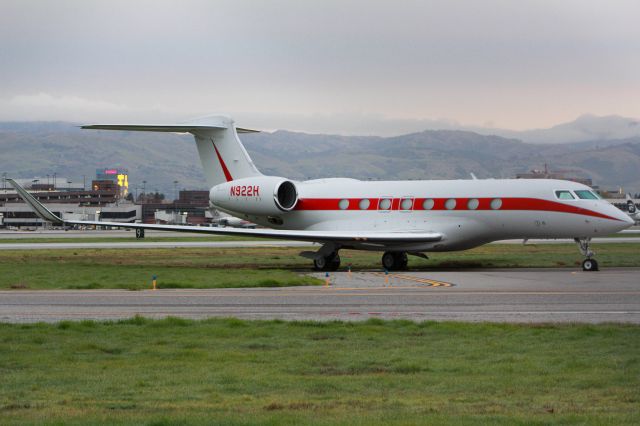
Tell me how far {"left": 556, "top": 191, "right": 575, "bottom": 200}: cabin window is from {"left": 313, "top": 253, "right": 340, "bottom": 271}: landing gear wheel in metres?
8.33

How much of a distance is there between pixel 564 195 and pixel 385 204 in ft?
21.9

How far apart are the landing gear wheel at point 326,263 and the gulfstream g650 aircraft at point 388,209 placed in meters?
0.04

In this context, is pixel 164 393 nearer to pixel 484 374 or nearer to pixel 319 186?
pixel 484 374

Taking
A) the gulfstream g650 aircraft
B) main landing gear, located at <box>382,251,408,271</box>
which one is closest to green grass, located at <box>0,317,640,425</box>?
the gulfstream g650 aircraft

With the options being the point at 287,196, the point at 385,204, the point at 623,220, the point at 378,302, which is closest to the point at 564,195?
the point at 623,220

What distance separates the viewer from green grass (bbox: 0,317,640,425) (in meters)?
9.92

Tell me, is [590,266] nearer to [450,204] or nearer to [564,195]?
[564,195]

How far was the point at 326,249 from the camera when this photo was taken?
35.8m

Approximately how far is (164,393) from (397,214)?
83.3 ft

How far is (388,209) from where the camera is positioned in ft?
119

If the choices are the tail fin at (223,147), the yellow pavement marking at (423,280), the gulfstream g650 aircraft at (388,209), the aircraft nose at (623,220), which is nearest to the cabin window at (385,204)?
the gulfstream g650 aircraft at (388,209)

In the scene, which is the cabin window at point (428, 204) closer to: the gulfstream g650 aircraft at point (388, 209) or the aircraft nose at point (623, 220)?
the gulfstream g650 aircraft at point (388, 209)

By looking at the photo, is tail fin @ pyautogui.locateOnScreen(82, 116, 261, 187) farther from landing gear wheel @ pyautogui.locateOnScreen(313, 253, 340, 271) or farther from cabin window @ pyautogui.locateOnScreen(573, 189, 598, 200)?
cabin window @ pyautogui.locateOnScreen(573, 189, 598, 200)

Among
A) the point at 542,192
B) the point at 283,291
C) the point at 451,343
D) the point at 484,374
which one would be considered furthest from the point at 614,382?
the point at 542,192
